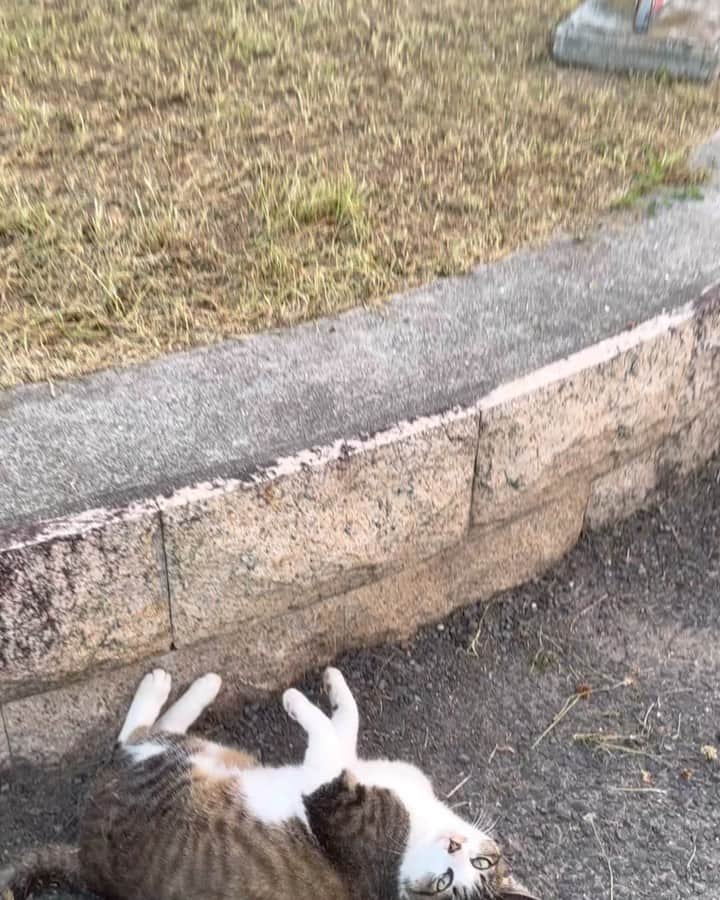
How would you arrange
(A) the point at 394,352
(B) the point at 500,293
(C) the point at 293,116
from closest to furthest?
(A) the point at 394,352, (B) the point at 500,293, (C) the point at 293,116

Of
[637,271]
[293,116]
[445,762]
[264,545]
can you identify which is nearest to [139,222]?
[293,116]

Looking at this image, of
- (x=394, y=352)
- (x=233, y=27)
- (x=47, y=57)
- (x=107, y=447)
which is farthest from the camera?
(x=233, y=27)

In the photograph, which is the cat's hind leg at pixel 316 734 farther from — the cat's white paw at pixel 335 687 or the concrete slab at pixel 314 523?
the concrete slab at pixel 314 523

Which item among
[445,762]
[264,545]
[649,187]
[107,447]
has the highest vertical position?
[649,187]

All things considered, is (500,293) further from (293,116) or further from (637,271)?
(293,116)

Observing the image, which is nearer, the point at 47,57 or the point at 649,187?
the point at 649,187

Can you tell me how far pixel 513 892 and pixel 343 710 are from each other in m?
0.55

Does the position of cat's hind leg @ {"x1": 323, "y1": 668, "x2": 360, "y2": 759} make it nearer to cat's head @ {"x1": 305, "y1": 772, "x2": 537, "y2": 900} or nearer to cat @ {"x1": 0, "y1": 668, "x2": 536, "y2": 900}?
cat @ {"x1": 0, "y1": 668, "x2": 536, "y2": 900}

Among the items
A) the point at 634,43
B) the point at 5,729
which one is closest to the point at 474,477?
the point at 5,729

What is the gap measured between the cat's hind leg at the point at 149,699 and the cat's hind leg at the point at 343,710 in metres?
0.38

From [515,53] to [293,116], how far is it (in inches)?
37.7

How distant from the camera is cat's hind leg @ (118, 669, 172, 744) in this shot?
220cm

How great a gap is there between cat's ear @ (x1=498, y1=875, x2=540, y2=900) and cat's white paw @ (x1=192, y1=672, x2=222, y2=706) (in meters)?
0.70

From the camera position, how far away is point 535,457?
7.86 ft
